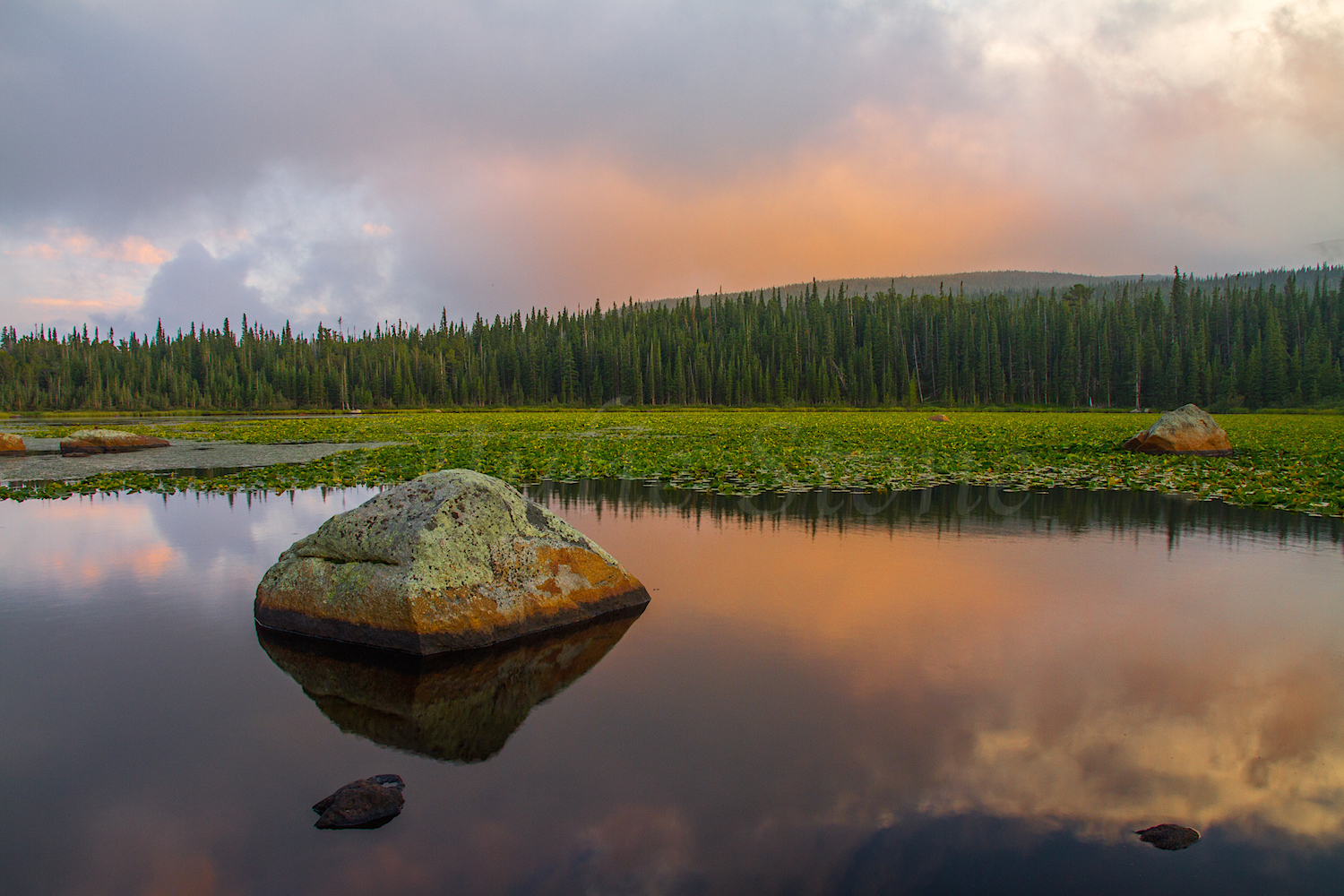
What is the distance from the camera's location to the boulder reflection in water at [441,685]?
484 centimetres

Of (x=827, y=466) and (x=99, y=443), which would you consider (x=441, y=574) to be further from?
(x=99, y=443)

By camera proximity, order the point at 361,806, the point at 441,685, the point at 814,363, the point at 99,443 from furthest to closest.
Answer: the point at 814,363 → the point at 99,443 → the point at 441,685 → the point at 361,806

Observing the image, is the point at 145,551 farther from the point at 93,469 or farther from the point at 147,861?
the point at 93,469

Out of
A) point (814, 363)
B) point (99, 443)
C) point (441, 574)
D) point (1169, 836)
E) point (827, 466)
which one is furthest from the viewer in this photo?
point (814, 363)

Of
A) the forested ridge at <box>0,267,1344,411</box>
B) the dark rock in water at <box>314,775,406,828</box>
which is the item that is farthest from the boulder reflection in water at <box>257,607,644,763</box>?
the forested ridge at <box>0,267,1344,411</box>

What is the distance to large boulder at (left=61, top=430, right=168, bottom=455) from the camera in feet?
82.9

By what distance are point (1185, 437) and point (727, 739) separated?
22778 millimetres

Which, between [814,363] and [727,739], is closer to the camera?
[727,739]

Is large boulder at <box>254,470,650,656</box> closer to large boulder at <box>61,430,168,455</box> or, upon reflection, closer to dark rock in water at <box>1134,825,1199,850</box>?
dark rock in water at <box>1134,825,1199,850</box>

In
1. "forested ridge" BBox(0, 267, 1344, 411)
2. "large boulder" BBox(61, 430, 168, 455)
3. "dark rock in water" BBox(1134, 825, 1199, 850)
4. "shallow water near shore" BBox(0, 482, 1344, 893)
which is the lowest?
"dark rock in water" BBox(1134, 825, 1199, 850)

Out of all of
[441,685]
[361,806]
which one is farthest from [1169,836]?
[441,685]

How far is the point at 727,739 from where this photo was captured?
4633 millimetres

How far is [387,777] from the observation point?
424 cm

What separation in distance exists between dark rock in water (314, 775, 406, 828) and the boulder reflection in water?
520 mm
